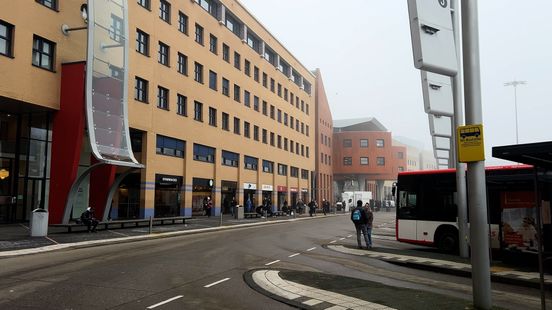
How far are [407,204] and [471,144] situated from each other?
34.5 feet

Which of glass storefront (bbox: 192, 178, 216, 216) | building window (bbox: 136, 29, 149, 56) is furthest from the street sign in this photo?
glass storefront (bbox: 192, 178, 216, 216)

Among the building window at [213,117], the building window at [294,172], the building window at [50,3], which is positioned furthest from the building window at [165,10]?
the building window at [294,172]

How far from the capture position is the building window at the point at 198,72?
38.7m

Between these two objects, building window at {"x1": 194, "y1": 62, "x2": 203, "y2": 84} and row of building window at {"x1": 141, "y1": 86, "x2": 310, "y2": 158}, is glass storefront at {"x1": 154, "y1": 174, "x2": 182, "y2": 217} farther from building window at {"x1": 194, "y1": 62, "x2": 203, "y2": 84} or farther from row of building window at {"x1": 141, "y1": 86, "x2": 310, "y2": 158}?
building window at {"x1": 194, "y1": 62, "x2": 203, "y2": 84}

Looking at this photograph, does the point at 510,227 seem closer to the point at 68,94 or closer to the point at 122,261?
the point at 122,261

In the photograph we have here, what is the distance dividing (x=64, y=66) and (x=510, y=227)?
22.4 metres

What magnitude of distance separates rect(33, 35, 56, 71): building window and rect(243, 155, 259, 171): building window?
25060 mm

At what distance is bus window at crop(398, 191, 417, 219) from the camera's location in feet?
56.5

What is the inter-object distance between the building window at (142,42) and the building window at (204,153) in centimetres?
912

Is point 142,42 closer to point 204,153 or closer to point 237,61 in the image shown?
point 204,153

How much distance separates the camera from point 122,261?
12.5 meters

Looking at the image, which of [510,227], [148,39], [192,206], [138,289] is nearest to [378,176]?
[192,206]

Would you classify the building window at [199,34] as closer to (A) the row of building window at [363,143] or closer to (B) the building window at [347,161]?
(A) the row of building window at [363,143]

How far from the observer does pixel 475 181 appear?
7.32 m
